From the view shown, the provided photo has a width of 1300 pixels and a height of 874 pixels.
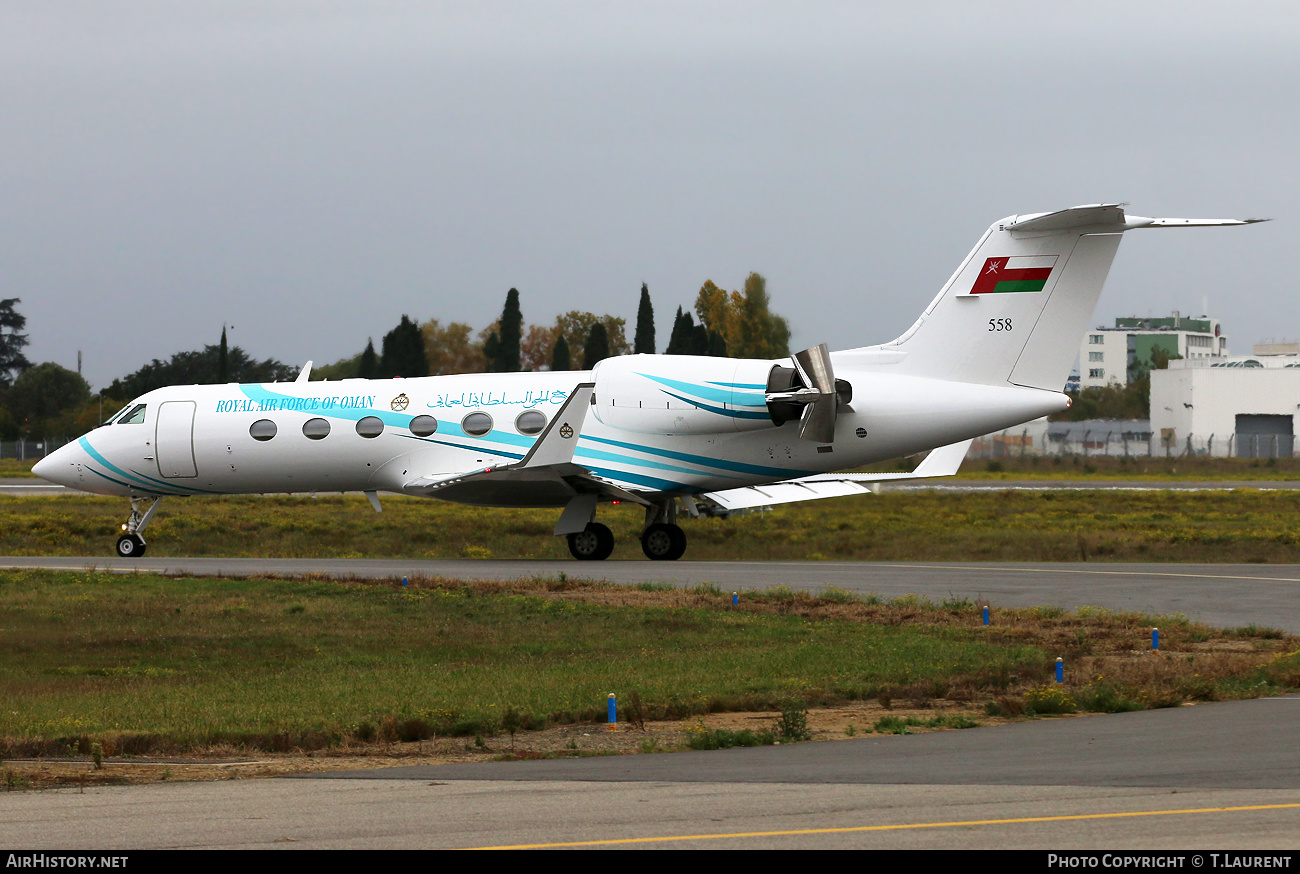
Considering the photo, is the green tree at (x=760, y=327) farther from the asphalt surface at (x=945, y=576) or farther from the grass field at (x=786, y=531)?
the asphalt surface at (x=945, y=576)

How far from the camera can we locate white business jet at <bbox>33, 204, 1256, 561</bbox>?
2466cm

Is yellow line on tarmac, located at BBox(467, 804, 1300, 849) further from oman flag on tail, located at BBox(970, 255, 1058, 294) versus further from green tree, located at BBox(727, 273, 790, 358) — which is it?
green tree, located at BBox(727, 273, 790, 358)

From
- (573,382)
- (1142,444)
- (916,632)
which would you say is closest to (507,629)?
(916,632)

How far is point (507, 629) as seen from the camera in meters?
17.2

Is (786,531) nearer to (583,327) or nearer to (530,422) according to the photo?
(530,422)

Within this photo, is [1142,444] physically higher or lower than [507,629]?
higher

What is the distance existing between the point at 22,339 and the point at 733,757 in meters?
136

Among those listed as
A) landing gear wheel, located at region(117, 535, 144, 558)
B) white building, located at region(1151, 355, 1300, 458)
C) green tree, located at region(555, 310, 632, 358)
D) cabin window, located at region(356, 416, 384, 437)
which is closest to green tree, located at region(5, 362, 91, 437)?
green tree, located at region(555, 310, 632, 358)

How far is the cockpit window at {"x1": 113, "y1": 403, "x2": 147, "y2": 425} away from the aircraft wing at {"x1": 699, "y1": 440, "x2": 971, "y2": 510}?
12.0 meters

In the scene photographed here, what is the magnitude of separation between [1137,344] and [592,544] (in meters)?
145

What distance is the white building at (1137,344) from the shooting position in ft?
496

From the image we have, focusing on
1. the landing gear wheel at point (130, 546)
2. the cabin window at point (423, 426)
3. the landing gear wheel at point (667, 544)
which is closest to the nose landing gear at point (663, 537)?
the landing gear wheel at point (667, 544)

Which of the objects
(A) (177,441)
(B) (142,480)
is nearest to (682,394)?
(A) (177,441)
